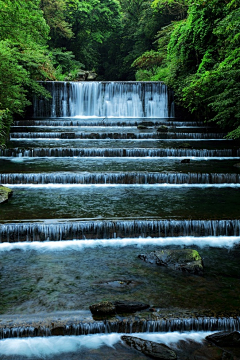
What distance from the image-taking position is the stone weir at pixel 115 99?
78.5 ft

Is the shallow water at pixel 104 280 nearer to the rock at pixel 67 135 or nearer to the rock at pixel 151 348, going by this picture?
the rock at pixel 151 348

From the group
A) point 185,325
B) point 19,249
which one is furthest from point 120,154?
point 185,325

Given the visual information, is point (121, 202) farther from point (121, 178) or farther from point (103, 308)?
point (103, 308)

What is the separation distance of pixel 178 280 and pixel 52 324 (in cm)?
184

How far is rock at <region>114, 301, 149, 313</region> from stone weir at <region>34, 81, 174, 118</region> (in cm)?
2031

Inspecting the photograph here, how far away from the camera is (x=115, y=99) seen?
2450 cm

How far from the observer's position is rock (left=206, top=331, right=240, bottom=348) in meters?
4.03

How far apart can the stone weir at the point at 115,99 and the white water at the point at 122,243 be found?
18.1m

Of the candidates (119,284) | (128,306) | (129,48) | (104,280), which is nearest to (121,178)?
(104,280)

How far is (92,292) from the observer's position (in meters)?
4.92

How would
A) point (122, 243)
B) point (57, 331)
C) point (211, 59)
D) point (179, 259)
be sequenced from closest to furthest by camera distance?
point (57, 331) → point (179, 259) → point (122, 243) → point (211, 59)

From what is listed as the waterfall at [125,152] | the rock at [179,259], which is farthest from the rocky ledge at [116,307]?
the waterfall at [125,152]

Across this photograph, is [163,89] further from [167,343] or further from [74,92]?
[167,343]

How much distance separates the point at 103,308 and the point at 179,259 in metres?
1.66
